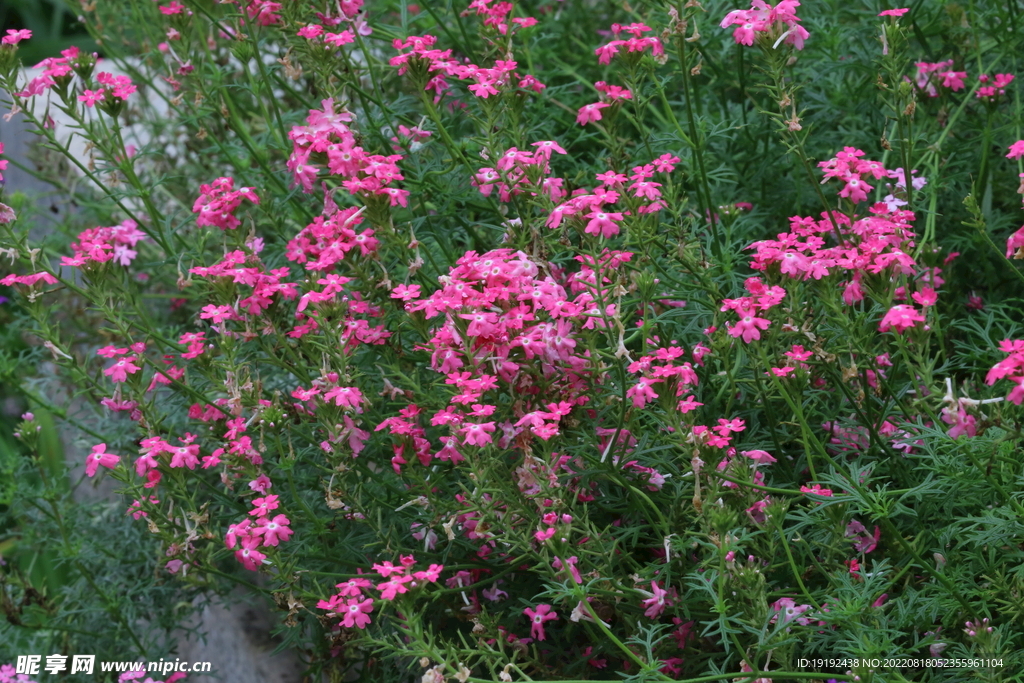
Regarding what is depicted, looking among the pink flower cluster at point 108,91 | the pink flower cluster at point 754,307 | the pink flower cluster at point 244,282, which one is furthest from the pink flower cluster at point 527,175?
the pink flower cluster at point 108,91

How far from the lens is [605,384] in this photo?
220 cm

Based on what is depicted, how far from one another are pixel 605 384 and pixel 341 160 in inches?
32.6

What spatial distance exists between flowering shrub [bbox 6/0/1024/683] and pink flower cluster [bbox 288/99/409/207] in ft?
0.04

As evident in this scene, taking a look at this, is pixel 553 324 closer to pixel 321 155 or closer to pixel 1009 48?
pixel 321 155

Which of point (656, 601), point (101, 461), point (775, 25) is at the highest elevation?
point (775, 25)

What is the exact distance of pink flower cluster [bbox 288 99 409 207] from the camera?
7.46 feet

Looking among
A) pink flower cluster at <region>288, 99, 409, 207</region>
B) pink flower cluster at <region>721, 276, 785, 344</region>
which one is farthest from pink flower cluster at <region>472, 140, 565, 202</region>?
pink flower cluster at <region>721, 276, 785, 344</region>

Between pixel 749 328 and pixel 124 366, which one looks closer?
pixel 749 328

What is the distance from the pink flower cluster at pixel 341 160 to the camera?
2.27m

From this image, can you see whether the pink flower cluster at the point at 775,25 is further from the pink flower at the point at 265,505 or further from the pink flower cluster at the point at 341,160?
the pink flower at the point at 265,505

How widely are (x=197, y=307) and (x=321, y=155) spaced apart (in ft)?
5.49

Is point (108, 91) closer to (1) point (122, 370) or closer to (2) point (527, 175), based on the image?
(1) point (122, 370)

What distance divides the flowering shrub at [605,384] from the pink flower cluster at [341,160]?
0.01m

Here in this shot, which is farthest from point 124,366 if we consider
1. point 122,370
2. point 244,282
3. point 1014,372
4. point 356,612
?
point 1014,372
